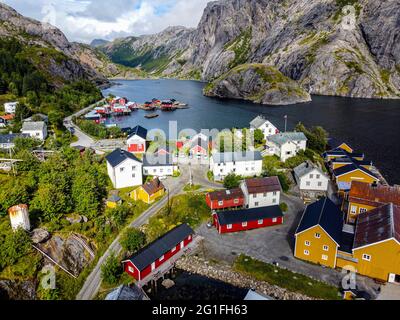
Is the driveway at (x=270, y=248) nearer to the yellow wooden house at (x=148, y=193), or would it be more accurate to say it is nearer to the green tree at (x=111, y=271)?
the yellow wooden house at (x=148, y=193)

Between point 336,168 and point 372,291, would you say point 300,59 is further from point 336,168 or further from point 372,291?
point 372,291

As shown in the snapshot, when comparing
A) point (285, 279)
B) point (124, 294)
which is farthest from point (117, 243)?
point (285, 279)

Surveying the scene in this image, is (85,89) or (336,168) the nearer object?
(336,168)

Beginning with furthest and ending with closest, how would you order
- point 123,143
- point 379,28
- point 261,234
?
point 379,28 < point 123,143 < point 261,234

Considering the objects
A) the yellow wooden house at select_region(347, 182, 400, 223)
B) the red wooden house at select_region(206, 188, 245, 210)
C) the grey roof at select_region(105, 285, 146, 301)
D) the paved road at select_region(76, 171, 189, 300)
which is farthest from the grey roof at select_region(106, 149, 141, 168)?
the yellow wooden house at select_region(347, 182, 400, 223)

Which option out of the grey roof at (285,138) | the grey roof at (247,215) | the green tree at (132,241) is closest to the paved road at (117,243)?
the green tree at (132,241)

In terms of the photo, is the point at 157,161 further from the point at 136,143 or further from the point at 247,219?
the point at 247,219

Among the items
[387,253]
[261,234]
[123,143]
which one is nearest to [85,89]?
[123,143]
